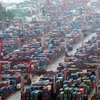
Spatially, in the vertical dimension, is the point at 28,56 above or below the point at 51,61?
above

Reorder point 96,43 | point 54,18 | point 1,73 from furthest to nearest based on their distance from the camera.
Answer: point 54,18 < point 96,43 < point 1,73

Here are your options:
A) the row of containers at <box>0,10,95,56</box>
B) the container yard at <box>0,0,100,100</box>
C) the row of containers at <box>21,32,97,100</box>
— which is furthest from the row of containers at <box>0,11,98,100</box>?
the row of containers at <box>0,10,95,56</box>

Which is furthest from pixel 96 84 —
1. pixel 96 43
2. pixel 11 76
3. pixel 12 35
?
pixel 12 35

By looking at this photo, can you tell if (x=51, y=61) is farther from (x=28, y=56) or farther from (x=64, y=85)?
(x=64, y=85)

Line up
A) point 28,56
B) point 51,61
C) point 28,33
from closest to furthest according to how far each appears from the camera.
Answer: point 51,61 < point 28,56 < point 28,33

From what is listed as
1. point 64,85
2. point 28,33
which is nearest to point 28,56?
point 64,85

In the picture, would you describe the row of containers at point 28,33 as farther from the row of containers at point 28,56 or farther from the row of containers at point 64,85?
the row of containers at point 64,85

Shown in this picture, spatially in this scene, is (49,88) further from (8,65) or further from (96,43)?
(96,43)

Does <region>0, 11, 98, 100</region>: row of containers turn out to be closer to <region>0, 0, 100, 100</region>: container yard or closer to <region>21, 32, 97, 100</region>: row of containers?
<region>0, 0, 100, 100</region>: container yard
